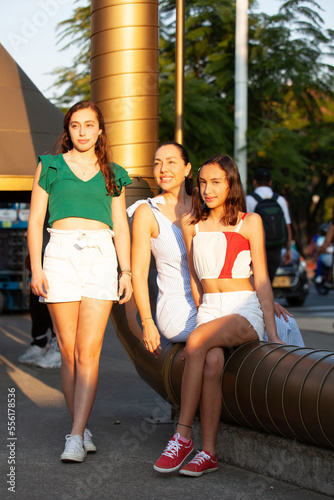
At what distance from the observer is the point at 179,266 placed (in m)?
4.36

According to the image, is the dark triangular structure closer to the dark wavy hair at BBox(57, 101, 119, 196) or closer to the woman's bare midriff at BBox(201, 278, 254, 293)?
the dark wavy hair at BBox(57, 101, 119, 196)

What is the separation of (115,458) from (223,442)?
611 millimetres

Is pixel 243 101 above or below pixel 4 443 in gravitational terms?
above

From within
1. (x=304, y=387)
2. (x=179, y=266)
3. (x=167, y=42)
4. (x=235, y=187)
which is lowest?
(x=304, y=387)

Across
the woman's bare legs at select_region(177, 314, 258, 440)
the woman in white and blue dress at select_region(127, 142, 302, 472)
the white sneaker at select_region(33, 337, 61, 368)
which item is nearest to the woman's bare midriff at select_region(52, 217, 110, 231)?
the woman in white and blue dress at select_region(127, 142, 302, 472)

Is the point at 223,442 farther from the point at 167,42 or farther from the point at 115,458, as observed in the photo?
the point at 167,42

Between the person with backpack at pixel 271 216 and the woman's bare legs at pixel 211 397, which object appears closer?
the woman's bare legs at pixel 211 397

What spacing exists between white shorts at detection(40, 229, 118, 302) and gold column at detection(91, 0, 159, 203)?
1.44m

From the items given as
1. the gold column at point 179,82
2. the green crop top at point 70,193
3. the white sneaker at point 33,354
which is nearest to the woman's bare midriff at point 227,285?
the green crop top at point 70,193

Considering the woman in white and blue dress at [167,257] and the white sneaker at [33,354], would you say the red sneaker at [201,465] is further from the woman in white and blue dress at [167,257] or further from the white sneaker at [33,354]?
the white sneaker at [33,354]

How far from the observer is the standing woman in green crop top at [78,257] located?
4043mm

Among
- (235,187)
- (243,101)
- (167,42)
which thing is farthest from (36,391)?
(167,42)

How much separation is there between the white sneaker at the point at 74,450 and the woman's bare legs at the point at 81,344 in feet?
0.14

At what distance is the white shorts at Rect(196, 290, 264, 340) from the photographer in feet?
12.9
